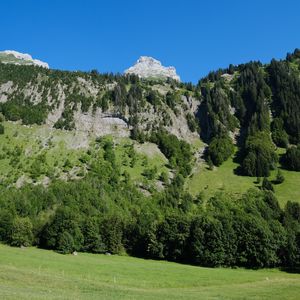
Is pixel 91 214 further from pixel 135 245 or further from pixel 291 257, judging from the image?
pixel 291 257

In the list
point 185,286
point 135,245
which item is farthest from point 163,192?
point 185,286

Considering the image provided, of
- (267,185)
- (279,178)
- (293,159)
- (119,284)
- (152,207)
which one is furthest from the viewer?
(293,159)

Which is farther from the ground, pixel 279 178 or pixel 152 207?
pixel 279 178

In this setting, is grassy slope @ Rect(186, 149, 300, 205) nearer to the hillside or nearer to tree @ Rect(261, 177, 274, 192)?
the hillside

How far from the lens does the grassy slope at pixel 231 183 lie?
172 m

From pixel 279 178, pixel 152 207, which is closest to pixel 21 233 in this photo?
pixel 152 207

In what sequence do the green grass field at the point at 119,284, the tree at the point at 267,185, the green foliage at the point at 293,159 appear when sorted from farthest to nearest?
the green foliage at the point at 293,159
the tree at the point at 267,185
the green grass field at the point at 119,284

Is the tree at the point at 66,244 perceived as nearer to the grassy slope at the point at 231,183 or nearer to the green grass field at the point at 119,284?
the green grass field at the point at 119,284

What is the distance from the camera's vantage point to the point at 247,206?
15425 centimetres

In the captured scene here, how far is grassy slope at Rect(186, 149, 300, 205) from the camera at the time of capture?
171750 mm

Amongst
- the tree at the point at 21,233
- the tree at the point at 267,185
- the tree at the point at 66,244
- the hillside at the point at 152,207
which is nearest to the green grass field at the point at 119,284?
the tree at the point at 66,244

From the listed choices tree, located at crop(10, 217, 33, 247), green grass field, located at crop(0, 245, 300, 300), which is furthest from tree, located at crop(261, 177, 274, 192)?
green grass field, located at crop(0, 245, 300, 300)

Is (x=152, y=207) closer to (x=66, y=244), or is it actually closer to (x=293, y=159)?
(x=66, y=244)

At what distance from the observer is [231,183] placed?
603 feet
